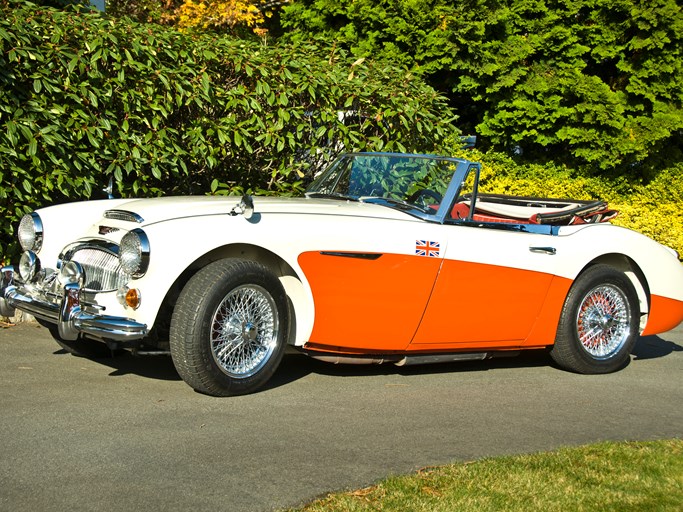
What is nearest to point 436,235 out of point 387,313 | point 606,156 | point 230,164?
point 387,313

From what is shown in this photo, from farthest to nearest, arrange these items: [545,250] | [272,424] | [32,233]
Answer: [545,250], [32,233], [272,424]

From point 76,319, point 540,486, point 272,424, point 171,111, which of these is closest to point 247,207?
point 76,319

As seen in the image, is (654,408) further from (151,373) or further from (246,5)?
(246,5)

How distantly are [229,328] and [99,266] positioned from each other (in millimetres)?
928

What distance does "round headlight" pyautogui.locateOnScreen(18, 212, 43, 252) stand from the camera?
6055 millimetres

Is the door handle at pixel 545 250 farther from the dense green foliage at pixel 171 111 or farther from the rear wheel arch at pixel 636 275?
the dense green foliage at pixel 171 111

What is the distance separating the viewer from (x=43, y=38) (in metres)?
7.32

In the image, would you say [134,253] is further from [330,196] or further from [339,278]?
[330,196]

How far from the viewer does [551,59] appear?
1385cm

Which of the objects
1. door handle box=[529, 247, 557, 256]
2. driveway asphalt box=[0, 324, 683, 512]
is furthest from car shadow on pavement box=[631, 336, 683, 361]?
door handle box=[529, 247, 557, 256]

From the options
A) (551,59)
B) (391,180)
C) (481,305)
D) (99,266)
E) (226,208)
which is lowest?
(481,305)

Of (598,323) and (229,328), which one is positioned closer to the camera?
(229,328)

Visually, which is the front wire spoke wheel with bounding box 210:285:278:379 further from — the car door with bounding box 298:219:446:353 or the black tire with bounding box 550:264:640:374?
the black tire with bounding box 550:264:640:374

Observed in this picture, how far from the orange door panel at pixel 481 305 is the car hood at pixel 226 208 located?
1.98 ft
